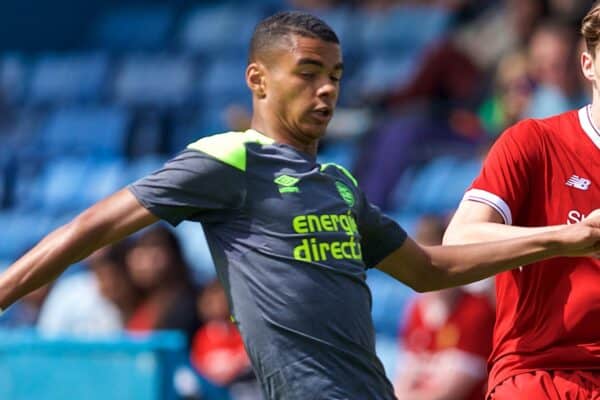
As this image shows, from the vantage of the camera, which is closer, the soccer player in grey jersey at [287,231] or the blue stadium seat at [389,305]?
the soccer player in grey jersey at [287,231]

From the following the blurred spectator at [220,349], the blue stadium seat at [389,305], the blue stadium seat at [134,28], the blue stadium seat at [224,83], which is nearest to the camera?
the blurred spectator at [220,349]

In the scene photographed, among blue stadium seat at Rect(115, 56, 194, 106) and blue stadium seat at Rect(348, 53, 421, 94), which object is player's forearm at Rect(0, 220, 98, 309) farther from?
blue stadium seat at Rect(115, 56, 194, 106)

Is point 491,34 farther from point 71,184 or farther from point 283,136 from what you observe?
point 283,136

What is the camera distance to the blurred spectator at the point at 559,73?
8.69 meters

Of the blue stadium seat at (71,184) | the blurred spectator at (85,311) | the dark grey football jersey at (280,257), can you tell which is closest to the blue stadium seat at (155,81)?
the blue stadium seat at (71,184)

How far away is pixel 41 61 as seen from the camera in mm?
15859

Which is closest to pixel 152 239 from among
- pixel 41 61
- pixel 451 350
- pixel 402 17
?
pixel 451 350

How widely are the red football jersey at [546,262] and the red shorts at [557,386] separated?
3cm

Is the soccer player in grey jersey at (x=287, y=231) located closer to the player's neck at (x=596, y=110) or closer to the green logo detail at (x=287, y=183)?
the green logo detail at (x=287, y=183)

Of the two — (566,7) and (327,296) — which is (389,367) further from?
(327,296)

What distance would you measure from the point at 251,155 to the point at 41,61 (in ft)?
40.7

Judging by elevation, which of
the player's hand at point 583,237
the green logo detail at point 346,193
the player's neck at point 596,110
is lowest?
the player's hand at point 583,237

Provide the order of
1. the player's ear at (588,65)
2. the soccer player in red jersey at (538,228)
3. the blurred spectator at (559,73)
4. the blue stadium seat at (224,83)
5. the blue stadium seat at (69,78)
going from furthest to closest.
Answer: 1. the blue stadium seat at (69,78)
2. the blue stadium seat at (224,83)
3. the blurred spectator at (559,73)
4. the player's ear at (588,65)
5. the soccer player in red jersey at (538,228)

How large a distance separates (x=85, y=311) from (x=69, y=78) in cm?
658
